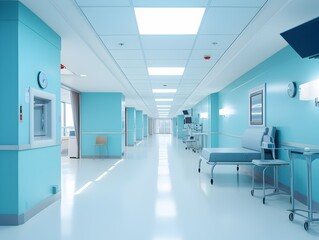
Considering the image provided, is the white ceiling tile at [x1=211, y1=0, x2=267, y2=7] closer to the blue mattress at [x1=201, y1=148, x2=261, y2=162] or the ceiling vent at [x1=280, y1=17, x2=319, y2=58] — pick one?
the ceiling vent at [x1=280, y1=17, x2=319, y2=58]

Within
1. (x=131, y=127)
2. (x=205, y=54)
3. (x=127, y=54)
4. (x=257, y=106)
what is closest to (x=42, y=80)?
(x=127, y=54)

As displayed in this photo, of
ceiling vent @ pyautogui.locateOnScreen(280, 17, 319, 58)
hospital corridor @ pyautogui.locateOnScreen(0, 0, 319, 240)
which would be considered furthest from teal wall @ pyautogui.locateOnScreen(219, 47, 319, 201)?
ceiling vent @ pyautogui.locateOnScreen(280, 17, 319, 58)

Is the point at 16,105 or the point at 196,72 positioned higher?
the point at 196,72

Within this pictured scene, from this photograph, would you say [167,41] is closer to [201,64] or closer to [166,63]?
[166,63]

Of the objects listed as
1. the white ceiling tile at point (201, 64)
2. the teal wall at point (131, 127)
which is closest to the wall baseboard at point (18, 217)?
the white ceiling tile at point (201, 64)

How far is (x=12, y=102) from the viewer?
3.31m

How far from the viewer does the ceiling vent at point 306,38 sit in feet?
9.82

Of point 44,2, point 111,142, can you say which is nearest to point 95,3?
point 44,2

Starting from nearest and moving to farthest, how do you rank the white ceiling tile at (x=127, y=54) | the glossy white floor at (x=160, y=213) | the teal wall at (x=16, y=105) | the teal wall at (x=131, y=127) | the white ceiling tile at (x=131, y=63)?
the glossy white floor at (x=160, y=213)
the teal wall at (x=16, y=105)
the white ceiling tile at (x=127, y=54)
the white ceiling tile at (x=131, y=63)
the teal wall at (x=131, y=127)

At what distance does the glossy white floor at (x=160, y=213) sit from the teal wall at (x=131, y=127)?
1013cm

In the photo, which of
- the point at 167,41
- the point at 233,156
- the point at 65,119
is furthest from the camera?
the point at 65,119

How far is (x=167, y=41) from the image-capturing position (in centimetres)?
470

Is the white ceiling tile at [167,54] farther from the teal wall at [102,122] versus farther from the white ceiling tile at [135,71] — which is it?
the teal wall at [102,122]

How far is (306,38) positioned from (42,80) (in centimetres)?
370
